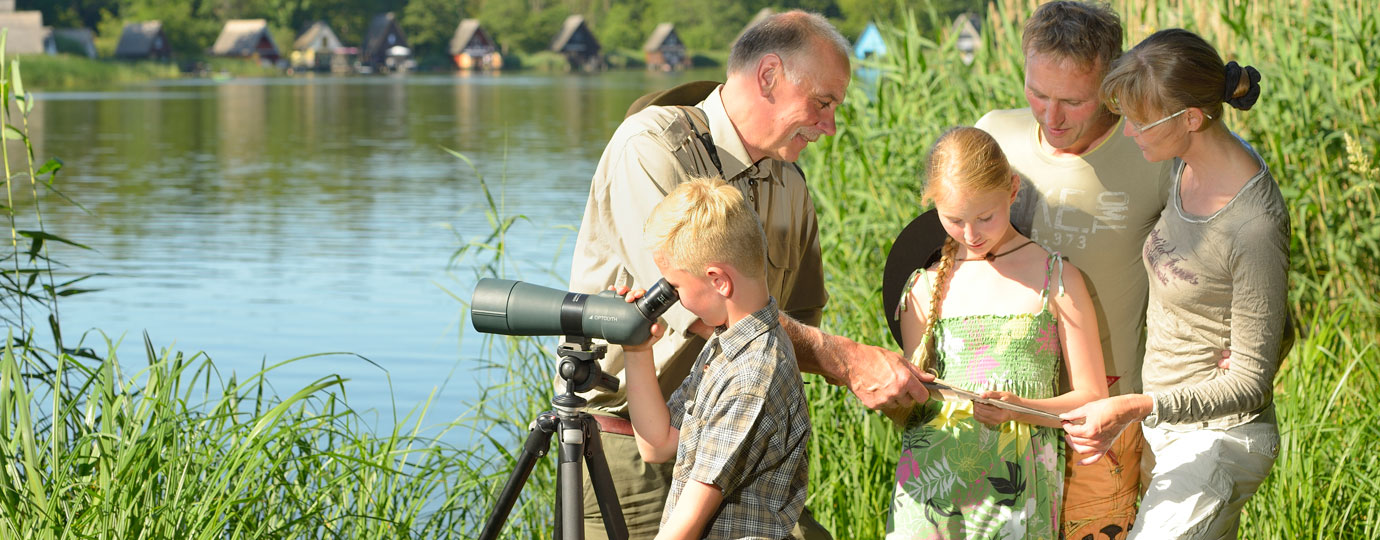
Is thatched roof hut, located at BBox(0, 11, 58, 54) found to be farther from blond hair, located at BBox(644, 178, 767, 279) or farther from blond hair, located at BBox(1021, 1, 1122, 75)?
blond hair, located at BBox(644, 178, 767, 279)

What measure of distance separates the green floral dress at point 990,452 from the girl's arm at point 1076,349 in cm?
2

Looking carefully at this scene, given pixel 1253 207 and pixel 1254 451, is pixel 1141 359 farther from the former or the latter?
pixel 1253 207

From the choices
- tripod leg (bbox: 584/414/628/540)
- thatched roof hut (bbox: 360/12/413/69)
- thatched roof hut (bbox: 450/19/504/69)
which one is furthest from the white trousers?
thatched roof hut (bbox: 450/19/504/69)

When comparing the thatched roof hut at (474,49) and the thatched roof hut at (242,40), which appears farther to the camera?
the thatched roof hut at (474,49)

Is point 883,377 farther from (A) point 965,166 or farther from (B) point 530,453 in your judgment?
(B) point 530,453

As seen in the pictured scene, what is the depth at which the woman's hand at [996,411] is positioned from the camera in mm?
2326

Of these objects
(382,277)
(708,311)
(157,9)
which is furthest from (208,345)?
(157,9)

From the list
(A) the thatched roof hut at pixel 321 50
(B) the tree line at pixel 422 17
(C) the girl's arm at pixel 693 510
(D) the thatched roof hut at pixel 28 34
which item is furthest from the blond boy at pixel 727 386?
(A) the thatched roof hut at pixel 321 50

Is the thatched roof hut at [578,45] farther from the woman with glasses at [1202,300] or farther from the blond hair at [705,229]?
the blond hair at [705,229]

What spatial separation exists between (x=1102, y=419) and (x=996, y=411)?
22 cm

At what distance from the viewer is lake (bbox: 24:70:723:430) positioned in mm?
7352

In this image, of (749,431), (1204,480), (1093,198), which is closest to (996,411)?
(1204,480)

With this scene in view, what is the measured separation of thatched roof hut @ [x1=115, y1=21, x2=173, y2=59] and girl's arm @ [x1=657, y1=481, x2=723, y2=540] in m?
69.5

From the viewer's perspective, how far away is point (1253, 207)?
220 centimetres
